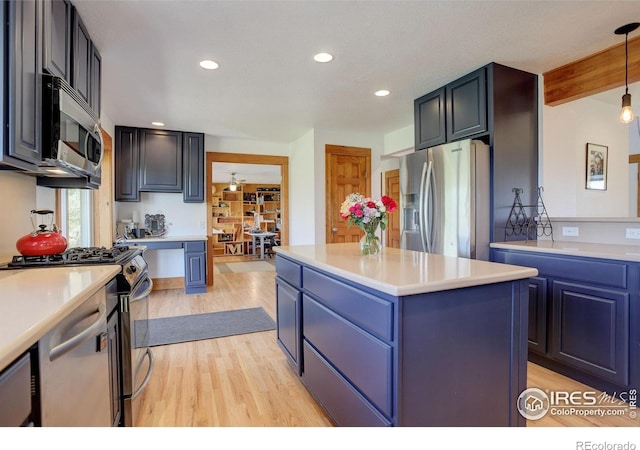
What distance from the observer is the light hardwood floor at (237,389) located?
190cm

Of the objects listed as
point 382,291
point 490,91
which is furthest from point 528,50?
point 382,291

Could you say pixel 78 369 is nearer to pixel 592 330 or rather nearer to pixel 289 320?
pixel 289 320

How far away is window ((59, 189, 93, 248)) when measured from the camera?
10.8ft

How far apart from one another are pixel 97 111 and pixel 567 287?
351 centimetres

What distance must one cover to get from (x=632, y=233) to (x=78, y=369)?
11.5ft

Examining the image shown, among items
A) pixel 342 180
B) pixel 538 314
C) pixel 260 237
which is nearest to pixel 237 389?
pixel 538 314

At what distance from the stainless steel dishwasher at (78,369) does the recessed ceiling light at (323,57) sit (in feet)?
7.30

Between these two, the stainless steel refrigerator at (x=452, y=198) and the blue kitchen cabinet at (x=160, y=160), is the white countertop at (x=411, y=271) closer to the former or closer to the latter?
the stainless steel refrigerator at (x=452, y=198)

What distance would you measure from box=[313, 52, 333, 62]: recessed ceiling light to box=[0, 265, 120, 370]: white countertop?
2.09 metres

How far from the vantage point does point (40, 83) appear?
1.58 m

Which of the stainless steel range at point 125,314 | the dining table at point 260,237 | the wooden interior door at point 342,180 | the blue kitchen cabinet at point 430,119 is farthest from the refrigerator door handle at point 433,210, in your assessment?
the dining table at point 260,237

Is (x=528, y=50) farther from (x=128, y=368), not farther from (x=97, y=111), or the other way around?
(x=128, y=368)

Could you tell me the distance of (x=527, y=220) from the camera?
3127 mm

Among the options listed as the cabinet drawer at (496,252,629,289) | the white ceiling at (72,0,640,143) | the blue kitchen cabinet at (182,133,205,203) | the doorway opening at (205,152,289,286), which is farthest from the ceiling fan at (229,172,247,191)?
the cabinet drawer at (496,252,629,289)
